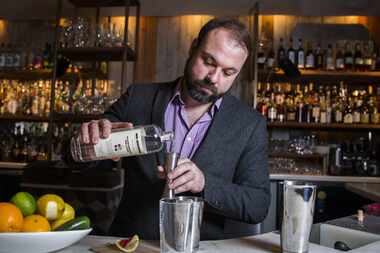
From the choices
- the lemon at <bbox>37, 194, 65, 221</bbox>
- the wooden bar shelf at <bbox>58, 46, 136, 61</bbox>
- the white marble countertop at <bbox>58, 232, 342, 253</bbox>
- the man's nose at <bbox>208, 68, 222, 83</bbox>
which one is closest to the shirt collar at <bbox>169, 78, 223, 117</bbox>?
the man's nose at <bbox>208, 68, 222, 83</bbox>

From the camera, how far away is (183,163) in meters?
1.01

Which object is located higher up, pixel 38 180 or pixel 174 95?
pixel 174 95

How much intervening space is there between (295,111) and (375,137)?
0.68 meters

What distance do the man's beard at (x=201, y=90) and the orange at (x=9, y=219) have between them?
74 cm

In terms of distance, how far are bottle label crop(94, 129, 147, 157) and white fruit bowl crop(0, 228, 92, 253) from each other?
229mm

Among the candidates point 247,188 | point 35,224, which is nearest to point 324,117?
point 247,188

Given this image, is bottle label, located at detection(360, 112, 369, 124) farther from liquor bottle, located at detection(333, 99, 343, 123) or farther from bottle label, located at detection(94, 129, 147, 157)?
bottle label, located at detection(94, 129, 147, 157)

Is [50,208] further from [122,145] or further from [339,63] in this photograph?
[339,63]

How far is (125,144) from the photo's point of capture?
3.45 feet

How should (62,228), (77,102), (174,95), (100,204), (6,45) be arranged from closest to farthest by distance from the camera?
1. (62,228)
2. (174,95)
3. (100,204)
4. (77,102)
5. (6,45)

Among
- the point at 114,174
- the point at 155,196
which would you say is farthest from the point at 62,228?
the point at 114,174

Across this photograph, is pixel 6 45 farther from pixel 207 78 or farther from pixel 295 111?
pixel 207 78

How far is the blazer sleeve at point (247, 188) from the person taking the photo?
3.92ft

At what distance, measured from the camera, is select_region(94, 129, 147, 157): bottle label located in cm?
105
